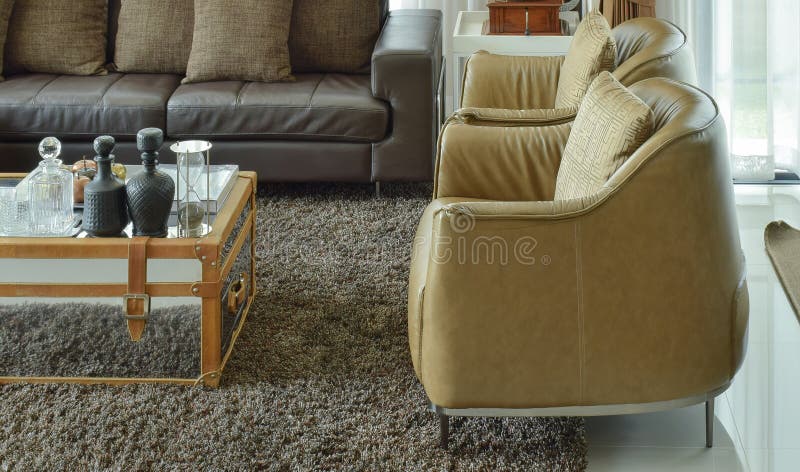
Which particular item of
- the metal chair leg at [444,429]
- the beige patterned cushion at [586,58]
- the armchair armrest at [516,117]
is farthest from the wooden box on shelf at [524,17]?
the metal chair leg at [444,429]

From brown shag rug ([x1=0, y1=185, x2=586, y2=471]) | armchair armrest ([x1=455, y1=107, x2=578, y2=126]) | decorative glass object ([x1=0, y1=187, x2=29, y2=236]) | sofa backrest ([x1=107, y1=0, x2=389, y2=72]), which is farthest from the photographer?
sofa backrest ([x1=107, y1=0, x2=389, y2=72])

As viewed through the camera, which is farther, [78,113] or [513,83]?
[78,113]

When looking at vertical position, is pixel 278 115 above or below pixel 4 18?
below

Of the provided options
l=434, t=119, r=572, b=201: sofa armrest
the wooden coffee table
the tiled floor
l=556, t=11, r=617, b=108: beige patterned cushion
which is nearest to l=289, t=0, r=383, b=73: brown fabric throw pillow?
l=556, t=11, r=617, b=108: beige patterned cushion

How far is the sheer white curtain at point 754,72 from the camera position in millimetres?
4277

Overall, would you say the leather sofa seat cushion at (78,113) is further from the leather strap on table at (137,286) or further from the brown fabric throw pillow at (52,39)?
the leather strap on table at (137,286)

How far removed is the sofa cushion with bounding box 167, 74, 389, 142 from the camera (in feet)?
13.1

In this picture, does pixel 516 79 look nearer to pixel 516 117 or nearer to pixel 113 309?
pixel 516 117

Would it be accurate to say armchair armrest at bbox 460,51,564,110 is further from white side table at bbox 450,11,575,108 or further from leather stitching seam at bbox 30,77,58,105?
leather stitching seam at bbox 30,77,58,105

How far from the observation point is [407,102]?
400 cm

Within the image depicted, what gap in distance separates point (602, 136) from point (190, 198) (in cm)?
112

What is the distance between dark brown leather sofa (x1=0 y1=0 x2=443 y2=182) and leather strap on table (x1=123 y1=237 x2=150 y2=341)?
155 cm

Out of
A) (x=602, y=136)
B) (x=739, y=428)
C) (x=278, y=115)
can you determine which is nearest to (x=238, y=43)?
(x=278, y=115)

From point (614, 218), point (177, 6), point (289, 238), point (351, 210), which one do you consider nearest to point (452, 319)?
point (614, 218)
